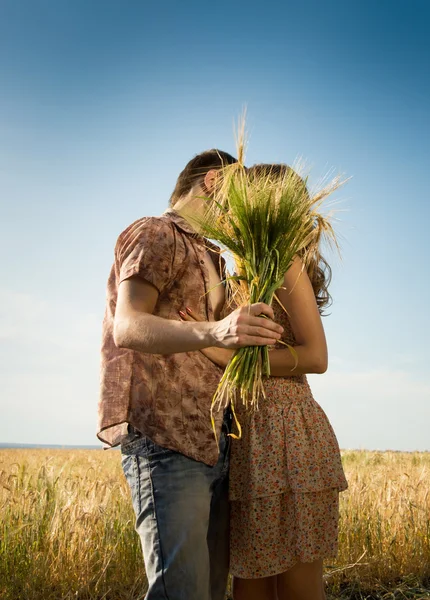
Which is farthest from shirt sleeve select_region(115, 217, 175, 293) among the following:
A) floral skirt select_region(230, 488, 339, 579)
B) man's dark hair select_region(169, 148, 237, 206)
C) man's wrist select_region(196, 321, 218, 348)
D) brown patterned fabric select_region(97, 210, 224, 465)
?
floral skirt select_region(230, 488, 339, 579)

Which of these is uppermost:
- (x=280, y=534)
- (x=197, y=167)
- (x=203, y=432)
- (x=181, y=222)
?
(x=197, y=167)

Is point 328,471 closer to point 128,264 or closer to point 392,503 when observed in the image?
point 128,264

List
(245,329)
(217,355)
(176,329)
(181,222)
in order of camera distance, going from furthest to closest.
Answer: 1. (181,222)
2. (217,355)
3. (176,329)
4. (245,329)

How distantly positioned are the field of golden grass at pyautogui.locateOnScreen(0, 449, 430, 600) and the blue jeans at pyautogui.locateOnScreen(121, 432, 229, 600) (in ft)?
5.84

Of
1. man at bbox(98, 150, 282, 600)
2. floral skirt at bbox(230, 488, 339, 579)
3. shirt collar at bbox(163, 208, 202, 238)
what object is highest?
shirt collar at bbox(163, 208, 202, 238)

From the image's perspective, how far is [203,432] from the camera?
2.11 meters

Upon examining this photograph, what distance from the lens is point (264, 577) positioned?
91.9 inches

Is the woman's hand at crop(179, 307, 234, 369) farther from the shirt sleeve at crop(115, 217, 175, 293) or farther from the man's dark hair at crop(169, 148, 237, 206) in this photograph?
the man's dark hair at crop(169, 148, 237, 206)

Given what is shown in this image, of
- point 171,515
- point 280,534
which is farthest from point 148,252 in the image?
point 280,534

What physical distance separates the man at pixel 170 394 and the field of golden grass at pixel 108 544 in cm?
158

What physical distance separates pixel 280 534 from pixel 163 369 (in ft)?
2.71

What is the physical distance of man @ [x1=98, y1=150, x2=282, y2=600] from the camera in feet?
5.98

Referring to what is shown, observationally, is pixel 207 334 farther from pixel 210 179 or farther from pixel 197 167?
pixel 197 167

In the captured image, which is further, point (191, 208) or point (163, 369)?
point (191, 208)
